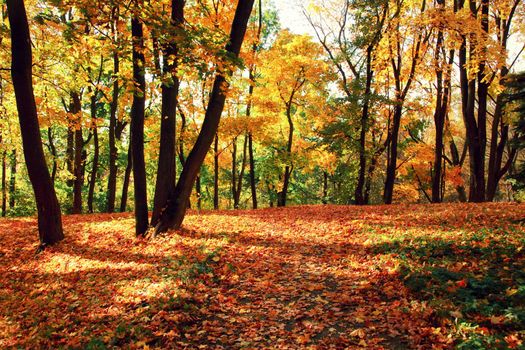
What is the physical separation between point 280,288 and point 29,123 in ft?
25.4

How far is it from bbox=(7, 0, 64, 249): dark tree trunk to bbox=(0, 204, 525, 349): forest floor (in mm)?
746

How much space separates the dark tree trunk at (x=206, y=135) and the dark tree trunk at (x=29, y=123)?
3.19 m

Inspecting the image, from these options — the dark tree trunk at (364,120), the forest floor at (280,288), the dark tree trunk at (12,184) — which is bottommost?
the forest floor at (280,288)

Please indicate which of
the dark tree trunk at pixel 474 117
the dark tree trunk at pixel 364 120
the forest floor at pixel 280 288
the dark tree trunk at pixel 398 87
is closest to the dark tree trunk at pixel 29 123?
the forest floor at pixel 280 288

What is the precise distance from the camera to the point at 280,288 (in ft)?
21.4

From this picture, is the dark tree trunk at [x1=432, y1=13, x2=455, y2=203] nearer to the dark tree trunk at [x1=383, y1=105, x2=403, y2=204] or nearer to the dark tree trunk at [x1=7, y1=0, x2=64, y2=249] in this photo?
the dark tree trunk at [x1=383, y1=105, x2=403, y2=204]

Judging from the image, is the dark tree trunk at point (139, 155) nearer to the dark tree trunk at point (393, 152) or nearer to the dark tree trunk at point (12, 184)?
the dark tree trunk at point (393, 152)

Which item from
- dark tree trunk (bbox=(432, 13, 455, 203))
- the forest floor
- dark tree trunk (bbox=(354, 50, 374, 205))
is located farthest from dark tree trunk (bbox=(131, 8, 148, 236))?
dark tree trunk (bbox=(432, 13, 455, 203))

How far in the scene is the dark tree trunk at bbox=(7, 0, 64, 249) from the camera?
8.66 meters

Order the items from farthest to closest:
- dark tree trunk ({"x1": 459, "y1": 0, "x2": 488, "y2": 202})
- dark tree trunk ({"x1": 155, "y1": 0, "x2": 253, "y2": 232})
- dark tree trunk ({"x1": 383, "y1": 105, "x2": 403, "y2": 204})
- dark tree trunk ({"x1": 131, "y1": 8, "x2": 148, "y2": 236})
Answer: dark tree trunk ({"x1": 383, "y1": 105, "x2": 403, "y2": 204}) < dark tree trunk ({"x1": 459, "y1": 0, "x2": 488, "y2": 202}) < dark tree trunk ({"x1": 131, "y1": 8, "x2": 148, "y2": 236}) < dark tree trunk ({"x1": 155, "y1": 0, "x2": 253, "y2": 232})

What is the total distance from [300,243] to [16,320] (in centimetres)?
623

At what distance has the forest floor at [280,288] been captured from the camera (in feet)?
15.8

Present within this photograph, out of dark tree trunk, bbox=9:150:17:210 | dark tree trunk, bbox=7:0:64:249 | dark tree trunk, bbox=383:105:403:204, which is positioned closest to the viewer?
dark tree trunk, bbox=7:0:64:249

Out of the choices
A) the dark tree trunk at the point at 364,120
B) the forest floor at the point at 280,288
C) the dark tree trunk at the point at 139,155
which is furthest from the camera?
the dark tree trunk at the point at 364,120
